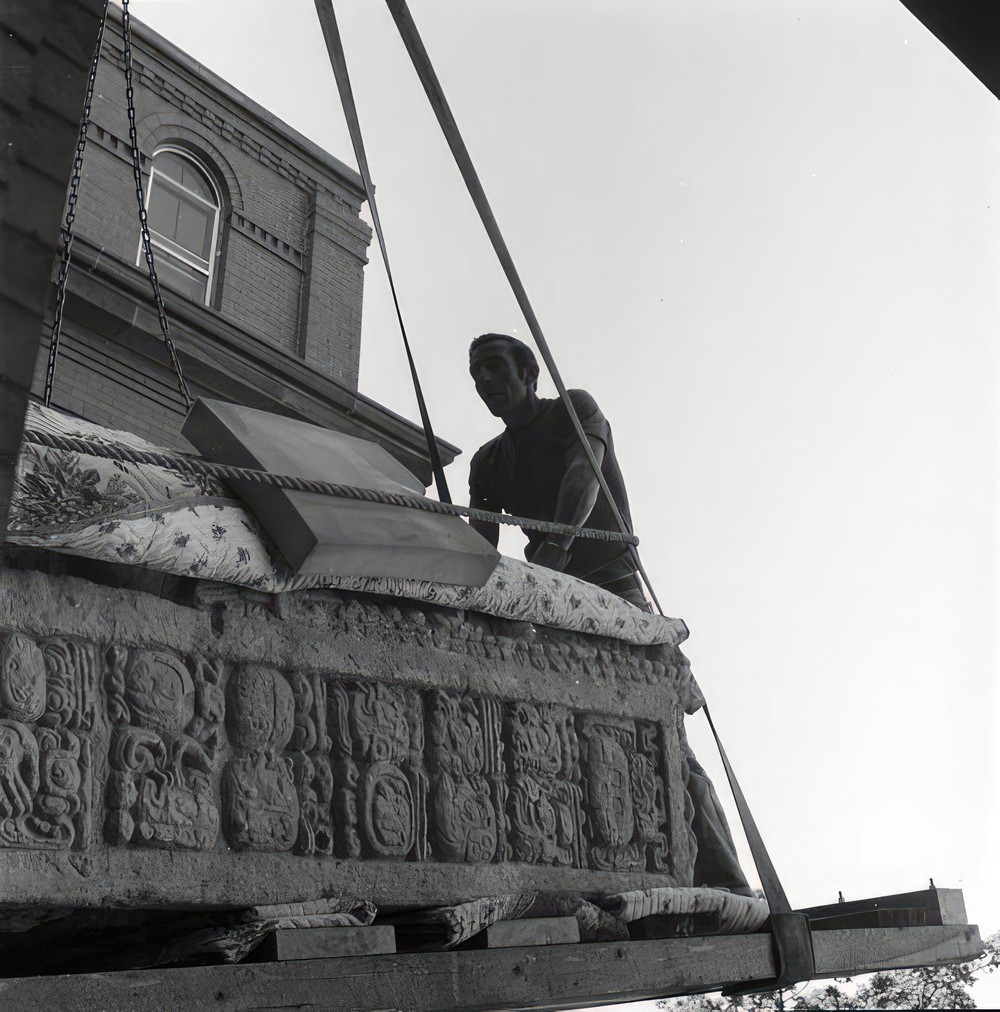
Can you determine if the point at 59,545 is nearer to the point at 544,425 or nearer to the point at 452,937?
the point at 452,937

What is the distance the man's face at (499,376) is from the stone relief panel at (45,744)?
2.23 m

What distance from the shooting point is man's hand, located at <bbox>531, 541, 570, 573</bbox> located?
402 centimetres

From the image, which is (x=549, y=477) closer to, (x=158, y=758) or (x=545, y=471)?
(x=545, y=471)

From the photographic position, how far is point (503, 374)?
4449 millimetres

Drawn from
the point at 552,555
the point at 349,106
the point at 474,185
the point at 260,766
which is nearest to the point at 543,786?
the point at 260,766

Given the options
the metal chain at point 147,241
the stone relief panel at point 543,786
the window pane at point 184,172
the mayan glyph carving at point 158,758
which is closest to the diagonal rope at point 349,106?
the metal chain at point 147,241

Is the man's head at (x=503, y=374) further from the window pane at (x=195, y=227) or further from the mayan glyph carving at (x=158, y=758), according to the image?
the window pane at (x=195, y=227)

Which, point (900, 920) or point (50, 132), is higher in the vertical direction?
point (50, 132)

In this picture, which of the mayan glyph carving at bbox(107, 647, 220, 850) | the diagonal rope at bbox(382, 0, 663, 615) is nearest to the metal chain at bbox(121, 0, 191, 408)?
the diagonal rope at bbox(382, 0, 663, 615)

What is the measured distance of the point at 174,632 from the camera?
2709mm

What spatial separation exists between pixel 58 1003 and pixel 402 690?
1.21 metres

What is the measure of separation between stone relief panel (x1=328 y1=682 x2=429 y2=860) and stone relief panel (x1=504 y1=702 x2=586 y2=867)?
0.29m

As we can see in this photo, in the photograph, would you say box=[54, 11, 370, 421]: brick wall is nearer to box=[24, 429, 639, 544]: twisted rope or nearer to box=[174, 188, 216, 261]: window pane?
box=[174, 188, 216, 261]: window pane

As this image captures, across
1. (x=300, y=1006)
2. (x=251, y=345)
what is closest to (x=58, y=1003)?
(x=300, y=1006)
